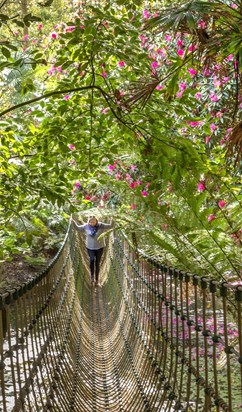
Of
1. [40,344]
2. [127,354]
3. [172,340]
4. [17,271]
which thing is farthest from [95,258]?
[172,340]

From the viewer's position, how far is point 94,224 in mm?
8273

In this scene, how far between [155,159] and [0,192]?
71cm

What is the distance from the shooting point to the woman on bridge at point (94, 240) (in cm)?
832

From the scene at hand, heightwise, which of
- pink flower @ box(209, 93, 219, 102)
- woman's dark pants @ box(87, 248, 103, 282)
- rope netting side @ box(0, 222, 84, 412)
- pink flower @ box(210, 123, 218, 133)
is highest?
woman's dark pants @ box(87, 248, 103, 282)

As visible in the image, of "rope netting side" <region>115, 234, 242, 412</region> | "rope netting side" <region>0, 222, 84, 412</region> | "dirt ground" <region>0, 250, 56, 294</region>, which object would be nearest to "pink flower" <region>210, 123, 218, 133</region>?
"rope netting side" <region>115, 234, 242, 412</region>

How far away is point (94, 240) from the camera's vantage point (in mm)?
8508

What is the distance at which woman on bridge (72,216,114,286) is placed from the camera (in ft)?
27.3

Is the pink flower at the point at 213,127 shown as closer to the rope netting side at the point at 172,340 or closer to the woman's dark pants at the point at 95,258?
the rope netting side at the point at 172,340

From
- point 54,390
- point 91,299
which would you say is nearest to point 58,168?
point 54,390

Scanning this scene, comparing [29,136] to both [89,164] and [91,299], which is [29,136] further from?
[91,299]

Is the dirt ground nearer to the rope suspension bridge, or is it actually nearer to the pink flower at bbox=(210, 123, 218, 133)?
the rope suspension bridge

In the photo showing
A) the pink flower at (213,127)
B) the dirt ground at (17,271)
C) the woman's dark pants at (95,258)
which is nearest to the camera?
the pink flower at (213,127)

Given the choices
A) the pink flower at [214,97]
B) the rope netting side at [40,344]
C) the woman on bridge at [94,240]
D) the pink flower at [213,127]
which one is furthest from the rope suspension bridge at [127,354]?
the woman on bridge at [94,240]

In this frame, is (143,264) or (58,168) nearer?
(58,168)
